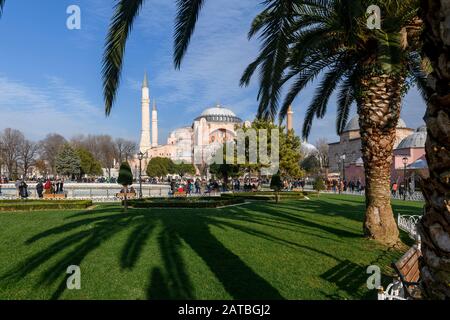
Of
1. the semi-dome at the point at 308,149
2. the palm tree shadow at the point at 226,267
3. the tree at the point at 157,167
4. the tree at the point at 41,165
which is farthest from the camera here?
the semi-dome at the point at 308,149

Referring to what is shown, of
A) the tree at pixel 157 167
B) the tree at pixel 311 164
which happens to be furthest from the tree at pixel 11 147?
the tree at pixel 311 164

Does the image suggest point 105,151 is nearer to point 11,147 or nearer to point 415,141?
point 11,147

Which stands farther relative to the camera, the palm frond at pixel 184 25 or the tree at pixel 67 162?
the tree at pixel 67 162

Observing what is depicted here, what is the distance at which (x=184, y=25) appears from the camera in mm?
5137

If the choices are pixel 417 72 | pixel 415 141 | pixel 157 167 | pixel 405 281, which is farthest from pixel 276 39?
pixel 157 167

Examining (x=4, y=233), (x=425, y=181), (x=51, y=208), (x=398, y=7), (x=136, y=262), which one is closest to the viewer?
(x=425, y=181)

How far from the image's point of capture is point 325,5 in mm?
8633

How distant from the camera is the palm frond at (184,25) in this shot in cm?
493

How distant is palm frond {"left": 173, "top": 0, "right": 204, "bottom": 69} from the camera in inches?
194

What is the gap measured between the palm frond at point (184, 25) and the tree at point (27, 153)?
67.8m

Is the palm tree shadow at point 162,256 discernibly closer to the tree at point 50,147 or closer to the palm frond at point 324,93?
the palm frond at point 324,93

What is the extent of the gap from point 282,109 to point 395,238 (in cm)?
505
